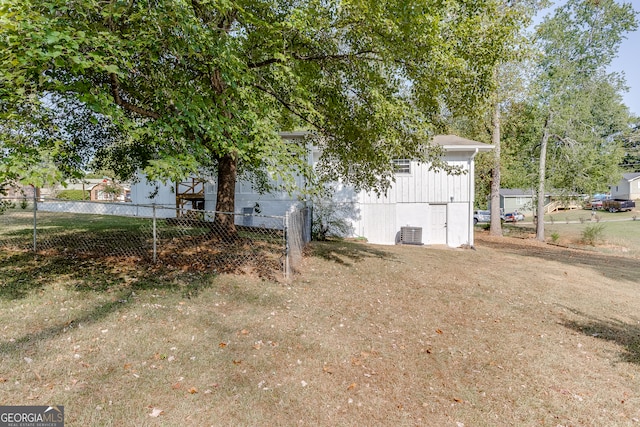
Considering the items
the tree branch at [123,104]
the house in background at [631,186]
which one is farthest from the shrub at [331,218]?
the house in background at [631,186]

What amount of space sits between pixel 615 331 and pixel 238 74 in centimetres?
743

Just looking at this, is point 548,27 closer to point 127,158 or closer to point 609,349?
point 609,349

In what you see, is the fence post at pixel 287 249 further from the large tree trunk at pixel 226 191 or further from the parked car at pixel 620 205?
the parked car at pixel 620 205

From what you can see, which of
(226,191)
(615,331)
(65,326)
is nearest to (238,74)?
(65,326)

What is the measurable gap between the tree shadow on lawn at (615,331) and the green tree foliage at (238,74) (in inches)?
173

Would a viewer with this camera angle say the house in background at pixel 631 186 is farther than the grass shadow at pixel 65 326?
Yes

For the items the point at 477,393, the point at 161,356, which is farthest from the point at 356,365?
the point at 161,356

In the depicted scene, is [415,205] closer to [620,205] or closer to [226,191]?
[226,191]

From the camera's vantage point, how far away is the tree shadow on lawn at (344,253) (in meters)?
9.34

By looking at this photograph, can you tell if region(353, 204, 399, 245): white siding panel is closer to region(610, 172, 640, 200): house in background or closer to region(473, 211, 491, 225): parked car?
region(473, 211, 491, 225): parked car

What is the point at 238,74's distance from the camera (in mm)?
5086

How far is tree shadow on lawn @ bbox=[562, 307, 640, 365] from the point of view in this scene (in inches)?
183

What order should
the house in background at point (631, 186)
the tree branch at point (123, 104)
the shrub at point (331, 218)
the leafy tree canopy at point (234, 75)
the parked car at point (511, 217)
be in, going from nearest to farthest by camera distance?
the leafy tree canopy at point (234, 75) → the tree branch at point (123, 104) → the shrub at point (331, 218) → the parked car at point (511, 217) → the house in background at point (631, 186)

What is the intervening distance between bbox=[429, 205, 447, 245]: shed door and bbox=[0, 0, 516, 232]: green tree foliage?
7150 mm
